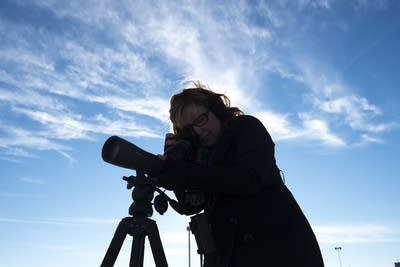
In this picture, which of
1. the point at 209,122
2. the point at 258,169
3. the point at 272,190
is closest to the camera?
the point at 258,169

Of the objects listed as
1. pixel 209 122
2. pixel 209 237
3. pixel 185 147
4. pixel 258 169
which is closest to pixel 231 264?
pixel 209 237

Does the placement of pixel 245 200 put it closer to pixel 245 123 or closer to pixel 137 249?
pixel 245 123

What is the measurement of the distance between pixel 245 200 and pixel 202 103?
1.26 metres

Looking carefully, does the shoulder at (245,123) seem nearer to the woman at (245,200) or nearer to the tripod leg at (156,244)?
the woman at (245,200)

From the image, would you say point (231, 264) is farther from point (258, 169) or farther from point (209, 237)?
point (258, 169)

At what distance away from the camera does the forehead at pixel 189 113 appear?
4117 millimetres

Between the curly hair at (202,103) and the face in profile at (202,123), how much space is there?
67 mm

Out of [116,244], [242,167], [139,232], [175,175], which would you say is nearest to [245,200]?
[242,167]

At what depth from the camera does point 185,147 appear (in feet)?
11.7

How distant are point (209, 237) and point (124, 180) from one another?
0.88 meters

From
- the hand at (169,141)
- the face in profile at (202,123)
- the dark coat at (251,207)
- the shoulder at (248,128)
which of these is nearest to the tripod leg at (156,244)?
the dark coat at (251,207)

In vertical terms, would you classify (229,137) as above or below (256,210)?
above

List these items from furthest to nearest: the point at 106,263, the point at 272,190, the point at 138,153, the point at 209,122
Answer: the point at 209,122 < the point at 272,190 < the point at 138,153 < the point at 106,263

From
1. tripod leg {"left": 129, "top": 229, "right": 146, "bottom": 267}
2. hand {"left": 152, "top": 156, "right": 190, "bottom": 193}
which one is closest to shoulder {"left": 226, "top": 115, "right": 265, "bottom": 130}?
hand {"left": 152, "top": 156, "right": 190, "bottom": 193}
